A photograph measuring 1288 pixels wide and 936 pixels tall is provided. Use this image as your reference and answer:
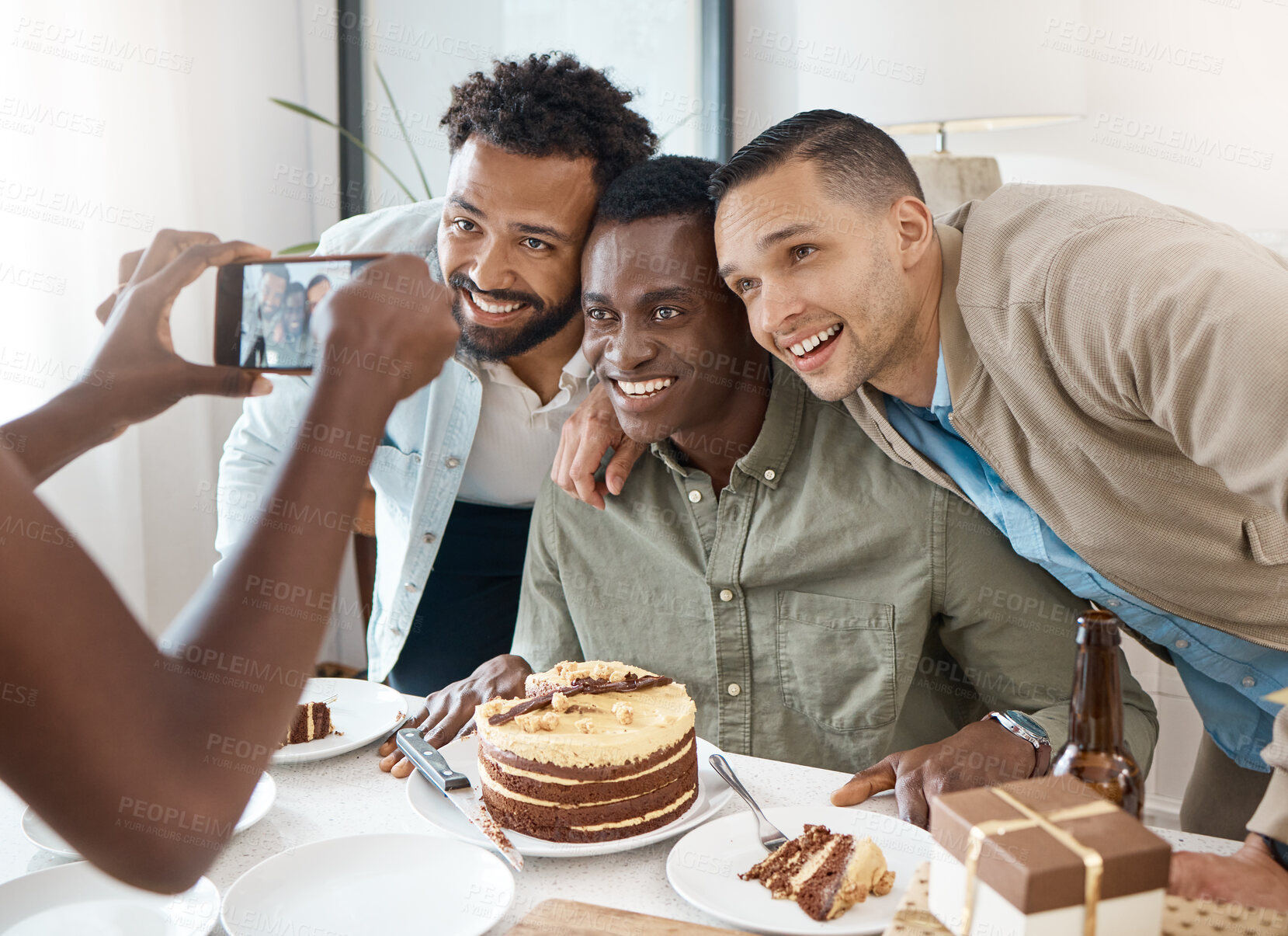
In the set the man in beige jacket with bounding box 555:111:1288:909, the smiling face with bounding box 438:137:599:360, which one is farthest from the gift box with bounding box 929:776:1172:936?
the smiling face with bounding box 438:137:599:360

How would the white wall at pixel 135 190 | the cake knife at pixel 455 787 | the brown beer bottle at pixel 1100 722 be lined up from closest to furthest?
the brown beer bottle at pixel 1100 722, the cake knife at pixel 455 787, the white wall at pixel 135 190

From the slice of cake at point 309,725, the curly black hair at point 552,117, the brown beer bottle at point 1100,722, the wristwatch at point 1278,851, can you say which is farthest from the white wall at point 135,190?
the wristwatch at point 1278,851

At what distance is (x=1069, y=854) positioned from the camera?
67cm

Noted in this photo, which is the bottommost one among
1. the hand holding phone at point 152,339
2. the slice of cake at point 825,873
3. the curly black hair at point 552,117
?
the slice of cake at point 825,873

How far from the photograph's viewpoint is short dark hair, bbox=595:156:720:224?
5.14 ft

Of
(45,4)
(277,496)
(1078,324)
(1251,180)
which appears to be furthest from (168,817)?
(1251,180)

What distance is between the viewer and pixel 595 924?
0.87 metres

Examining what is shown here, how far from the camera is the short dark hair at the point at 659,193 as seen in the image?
5.14 ft

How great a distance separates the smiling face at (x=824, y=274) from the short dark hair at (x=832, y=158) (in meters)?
0.02

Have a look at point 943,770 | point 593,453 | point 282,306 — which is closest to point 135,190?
point 593,453

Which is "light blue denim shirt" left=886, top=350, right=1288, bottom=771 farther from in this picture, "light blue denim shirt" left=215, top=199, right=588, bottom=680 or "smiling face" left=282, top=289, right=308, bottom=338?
"smiling face" left=282, top=289, right=308, bottom=338

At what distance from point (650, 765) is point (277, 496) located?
512 mm

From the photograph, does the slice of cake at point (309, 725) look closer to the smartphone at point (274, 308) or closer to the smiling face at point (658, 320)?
the smartphone at point (274, 308)

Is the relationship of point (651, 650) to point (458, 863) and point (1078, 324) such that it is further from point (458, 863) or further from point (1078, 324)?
point (1078, 324)
